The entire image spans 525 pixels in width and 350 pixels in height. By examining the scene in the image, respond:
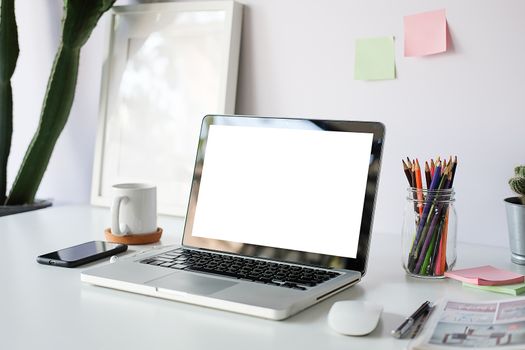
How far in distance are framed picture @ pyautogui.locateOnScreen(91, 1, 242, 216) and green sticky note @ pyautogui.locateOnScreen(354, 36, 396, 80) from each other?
0.27 m

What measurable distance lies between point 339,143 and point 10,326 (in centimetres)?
54

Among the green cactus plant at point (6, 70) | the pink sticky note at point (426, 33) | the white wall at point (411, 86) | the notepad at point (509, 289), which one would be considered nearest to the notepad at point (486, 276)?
the notepad at point (509, 289)

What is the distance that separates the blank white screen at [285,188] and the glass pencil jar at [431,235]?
90 millimetres

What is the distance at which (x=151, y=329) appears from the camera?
2.51 ft

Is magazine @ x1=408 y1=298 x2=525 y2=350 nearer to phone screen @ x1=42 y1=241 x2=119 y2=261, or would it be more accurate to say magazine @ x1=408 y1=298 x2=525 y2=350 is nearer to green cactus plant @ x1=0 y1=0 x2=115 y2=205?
phone screen @ x1=42 y1=241 x2=119 y2=261

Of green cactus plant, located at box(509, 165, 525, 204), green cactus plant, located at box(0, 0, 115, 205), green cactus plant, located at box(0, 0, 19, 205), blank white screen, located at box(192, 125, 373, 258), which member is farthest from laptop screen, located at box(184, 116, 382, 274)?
green cactus plant, located at box(0, 0, 19, 205)

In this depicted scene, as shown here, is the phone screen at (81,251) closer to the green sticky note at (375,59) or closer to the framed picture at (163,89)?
the framed picture at (163,89)

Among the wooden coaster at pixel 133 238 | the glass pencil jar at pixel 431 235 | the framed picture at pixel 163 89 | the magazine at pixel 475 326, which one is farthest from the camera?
the framed picture at pixel 163 89

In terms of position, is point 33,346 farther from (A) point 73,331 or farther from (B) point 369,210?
(B) point 369,210

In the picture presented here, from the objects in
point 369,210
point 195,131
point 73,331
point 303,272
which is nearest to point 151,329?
point 73,331

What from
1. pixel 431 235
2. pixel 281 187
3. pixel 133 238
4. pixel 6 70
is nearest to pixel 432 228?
pixel 431 235

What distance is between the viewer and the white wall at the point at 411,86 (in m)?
1.20

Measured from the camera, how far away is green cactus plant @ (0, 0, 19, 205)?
4.82ft

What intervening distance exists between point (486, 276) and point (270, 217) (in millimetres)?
338
